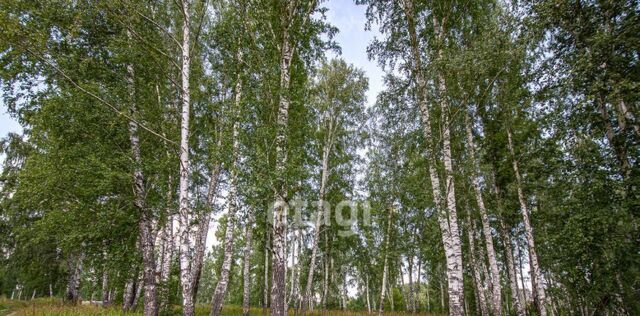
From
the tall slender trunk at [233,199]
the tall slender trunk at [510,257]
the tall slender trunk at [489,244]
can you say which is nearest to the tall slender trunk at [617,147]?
the tall slender trunk at [489,244]

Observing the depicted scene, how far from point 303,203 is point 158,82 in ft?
28.6

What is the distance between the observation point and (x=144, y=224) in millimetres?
9320

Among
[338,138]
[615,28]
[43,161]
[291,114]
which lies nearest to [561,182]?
[615,28]

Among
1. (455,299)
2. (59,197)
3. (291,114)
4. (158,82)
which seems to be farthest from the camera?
(158,82)

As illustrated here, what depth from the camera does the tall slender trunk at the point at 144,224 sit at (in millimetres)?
8742

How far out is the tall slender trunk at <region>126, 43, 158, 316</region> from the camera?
28.7 feet

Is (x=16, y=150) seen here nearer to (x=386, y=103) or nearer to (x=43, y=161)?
(x=43, y=161)

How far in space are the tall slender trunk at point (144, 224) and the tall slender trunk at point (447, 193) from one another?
325 inches

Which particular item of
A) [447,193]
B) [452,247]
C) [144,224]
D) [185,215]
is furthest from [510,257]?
[144,224]

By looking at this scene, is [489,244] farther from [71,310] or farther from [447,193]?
[71,310]

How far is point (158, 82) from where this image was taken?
10898 millimetres

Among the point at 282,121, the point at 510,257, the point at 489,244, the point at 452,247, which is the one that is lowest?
the point at 510,257

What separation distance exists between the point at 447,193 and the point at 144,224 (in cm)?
909

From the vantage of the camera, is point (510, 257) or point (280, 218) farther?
point (510, 257)
